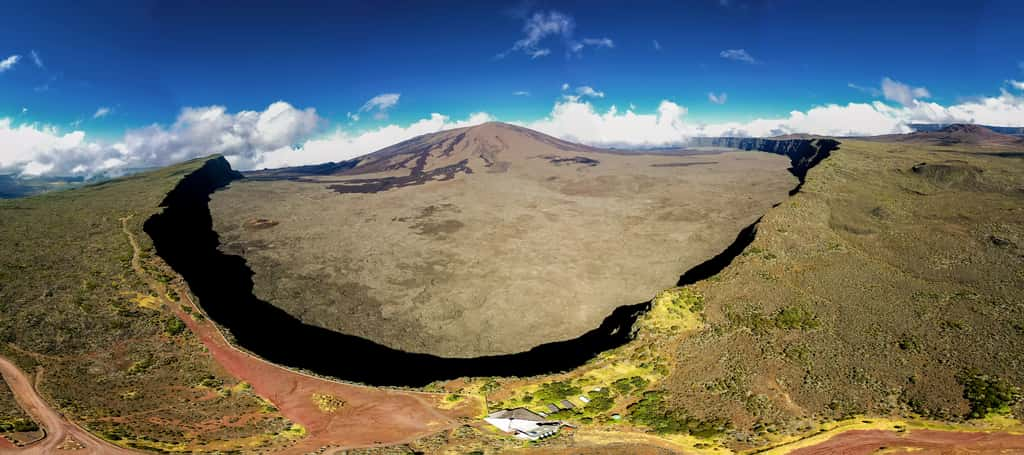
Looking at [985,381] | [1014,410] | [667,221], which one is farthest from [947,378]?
[667,221]

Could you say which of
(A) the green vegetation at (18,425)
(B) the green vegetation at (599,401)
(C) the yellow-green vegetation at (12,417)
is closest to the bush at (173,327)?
(C) the yellow-green vegetation at (12,417)

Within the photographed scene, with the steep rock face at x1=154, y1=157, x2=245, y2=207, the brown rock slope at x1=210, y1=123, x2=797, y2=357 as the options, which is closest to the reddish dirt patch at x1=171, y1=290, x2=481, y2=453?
the brown rock slope at x1=210, y1=123, x2=797, y2=357

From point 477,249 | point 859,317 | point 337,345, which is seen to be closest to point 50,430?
point 337,345

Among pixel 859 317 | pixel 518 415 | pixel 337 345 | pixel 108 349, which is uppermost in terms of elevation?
pixel 108 349

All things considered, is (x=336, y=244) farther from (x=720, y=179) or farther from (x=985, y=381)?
(x=720, y=179)

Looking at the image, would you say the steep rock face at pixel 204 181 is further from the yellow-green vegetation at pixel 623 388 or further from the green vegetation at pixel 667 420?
the green vegetation at pixel 667 420

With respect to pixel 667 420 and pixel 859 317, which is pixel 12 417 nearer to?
pixel 667 420

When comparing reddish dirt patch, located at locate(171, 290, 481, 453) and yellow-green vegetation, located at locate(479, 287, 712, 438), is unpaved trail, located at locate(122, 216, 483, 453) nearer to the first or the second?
reddish dirt patch, located at locate(171, 290, 481, 453)
